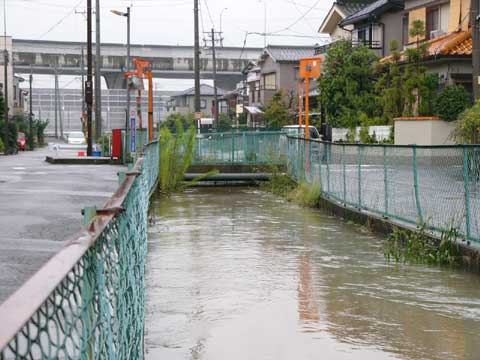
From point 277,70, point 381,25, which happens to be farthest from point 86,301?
point 277,70

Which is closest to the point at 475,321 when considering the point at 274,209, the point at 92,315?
the point at 92,315

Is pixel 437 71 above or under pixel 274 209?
above

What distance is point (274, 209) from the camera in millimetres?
16125

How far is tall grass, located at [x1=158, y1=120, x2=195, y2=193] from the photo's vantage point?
19609 mm

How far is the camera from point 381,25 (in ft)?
139

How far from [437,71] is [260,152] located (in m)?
12.5

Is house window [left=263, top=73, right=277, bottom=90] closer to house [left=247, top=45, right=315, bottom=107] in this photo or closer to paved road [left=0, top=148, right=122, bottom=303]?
house [left=247, top=45, right=315, bottom=107]

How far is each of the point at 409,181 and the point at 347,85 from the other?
1062 inches

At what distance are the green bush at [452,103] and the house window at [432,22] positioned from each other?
27.2 feet

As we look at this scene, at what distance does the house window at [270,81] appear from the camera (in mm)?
63938

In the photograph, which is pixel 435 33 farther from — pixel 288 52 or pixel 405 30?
pixel 288 52

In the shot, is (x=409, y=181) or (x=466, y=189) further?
(x=409, y=181)

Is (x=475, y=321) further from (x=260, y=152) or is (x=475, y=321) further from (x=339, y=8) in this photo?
(x=339, y=8)

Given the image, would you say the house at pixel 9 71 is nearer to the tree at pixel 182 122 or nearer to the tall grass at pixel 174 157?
the tree at pixel 182 122
